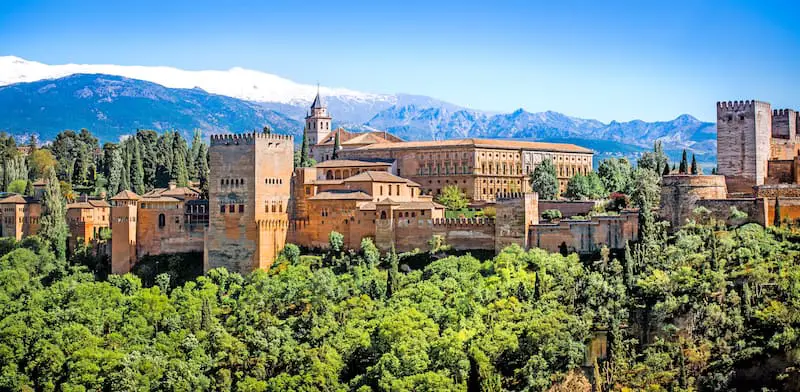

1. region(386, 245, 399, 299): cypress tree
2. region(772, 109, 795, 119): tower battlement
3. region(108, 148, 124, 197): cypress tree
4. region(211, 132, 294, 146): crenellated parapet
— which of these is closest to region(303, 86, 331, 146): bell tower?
region(108, 148, 124, 197): cypress tree

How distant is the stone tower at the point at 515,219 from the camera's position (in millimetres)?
56625

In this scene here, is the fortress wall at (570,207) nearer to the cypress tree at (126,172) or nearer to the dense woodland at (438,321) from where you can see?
the dense woodland at (438,321)

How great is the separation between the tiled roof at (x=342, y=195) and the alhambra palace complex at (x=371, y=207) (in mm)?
59

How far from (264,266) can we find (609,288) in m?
20.5

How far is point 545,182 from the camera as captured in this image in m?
75.4

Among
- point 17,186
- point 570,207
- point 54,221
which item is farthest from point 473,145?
point 17,186

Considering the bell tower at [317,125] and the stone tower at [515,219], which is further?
the bell tower at [317,125]

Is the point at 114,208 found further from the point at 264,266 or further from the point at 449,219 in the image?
the point at 449,219

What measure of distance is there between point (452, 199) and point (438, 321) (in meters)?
24.3

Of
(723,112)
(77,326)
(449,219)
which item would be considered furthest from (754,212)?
(77,326)

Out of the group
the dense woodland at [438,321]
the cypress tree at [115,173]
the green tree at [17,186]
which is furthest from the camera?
the green tree at [17,186]

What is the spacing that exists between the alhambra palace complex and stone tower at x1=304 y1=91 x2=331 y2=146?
40.0m

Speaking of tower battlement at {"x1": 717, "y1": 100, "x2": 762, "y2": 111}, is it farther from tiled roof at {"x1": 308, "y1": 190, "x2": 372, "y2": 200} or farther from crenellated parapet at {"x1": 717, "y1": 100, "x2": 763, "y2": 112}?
tiled roof at {"x1": 308, "y1": 190, "x2": 372, "y2": 200}

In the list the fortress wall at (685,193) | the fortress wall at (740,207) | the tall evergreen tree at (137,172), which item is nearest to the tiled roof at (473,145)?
the tall evergreen tree at (137,172)
